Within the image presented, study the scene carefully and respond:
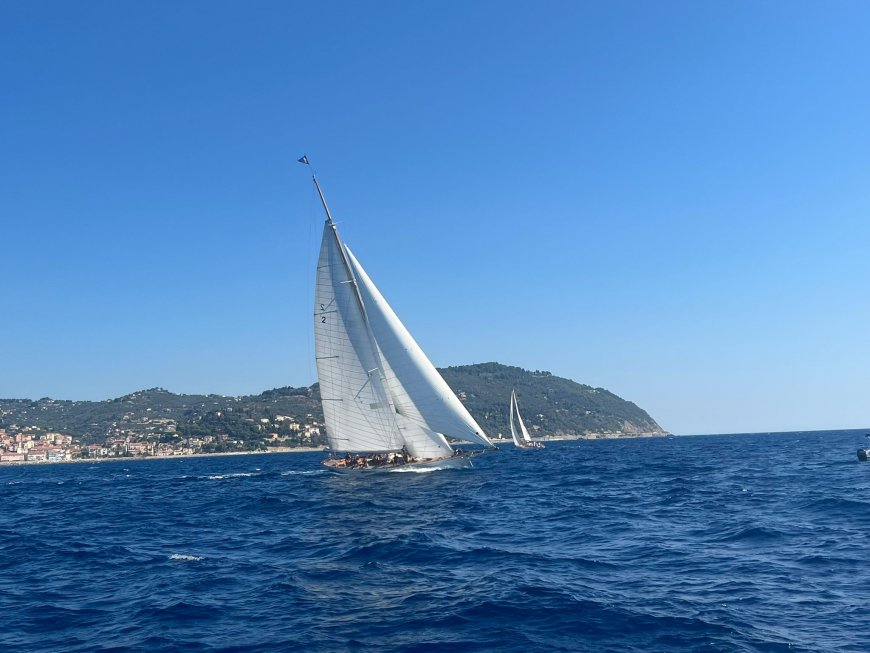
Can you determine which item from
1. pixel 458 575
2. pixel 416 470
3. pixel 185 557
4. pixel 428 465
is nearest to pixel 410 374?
pixel 428 465

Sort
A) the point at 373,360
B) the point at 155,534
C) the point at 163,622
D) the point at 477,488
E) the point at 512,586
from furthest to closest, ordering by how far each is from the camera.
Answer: the point at 373,360, the point at 477,488, the point at 155,534, the point at 512,586, the point at 163,622

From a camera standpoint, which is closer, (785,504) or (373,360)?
(785,504)

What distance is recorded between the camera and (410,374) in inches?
2174

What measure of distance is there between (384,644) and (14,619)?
10350 mm

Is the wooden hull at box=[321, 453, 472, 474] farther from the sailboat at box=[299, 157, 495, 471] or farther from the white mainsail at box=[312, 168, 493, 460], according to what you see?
the white mainsail at box=[312, 168, 493, 460]

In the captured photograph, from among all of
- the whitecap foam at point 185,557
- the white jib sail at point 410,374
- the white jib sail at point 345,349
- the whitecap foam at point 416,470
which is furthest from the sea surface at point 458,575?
the whitecap foam at point 416,470

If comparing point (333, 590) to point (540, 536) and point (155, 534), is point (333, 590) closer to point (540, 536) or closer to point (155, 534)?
point (540, 536)

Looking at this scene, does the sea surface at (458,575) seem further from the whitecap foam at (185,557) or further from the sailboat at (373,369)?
the sailboat at (373,369)

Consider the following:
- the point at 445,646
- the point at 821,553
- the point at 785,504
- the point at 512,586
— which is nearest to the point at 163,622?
the point at 445,646

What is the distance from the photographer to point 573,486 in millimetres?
49469

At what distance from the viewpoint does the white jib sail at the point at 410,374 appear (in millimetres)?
55219

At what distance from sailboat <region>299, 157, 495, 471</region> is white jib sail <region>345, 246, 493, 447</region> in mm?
82

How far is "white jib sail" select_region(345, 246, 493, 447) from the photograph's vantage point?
181 ft

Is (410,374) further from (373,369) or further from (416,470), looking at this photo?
(416,470)
